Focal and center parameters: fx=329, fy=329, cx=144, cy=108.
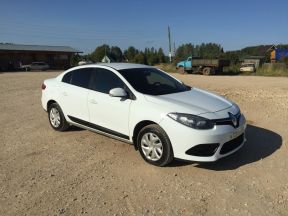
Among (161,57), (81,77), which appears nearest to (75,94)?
(81,77)

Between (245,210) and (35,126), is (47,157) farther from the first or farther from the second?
(245,210)

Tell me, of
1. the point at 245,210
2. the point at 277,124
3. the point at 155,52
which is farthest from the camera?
the point at 155,52

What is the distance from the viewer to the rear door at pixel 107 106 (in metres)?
5.69

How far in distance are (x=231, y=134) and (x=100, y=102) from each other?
2418 mm

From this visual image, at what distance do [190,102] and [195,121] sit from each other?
1.97 ft

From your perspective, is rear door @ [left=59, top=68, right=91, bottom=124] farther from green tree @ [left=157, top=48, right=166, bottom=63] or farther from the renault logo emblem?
green tree @ [left=157, top=48, right=166, bottom=63]

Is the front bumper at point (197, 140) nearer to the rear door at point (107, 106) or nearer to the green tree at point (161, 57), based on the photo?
the rear door at point (107, 106)

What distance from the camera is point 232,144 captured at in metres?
5.29

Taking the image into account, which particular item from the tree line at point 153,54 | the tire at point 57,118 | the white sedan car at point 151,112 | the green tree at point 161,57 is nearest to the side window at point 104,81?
the white sedan car at point 151,112

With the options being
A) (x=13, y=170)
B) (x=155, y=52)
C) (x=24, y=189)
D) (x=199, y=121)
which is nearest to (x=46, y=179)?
(x=24, y=189)

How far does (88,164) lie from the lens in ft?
18.2

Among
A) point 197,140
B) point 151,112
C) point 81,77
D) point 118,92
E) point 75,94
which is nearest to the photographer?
point 197,140

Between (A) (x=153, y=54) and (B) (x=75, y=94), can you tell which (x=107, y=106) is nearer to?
(B) (x=75, y=94)

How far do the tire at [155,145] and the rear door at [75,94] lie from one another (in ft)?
5.04
